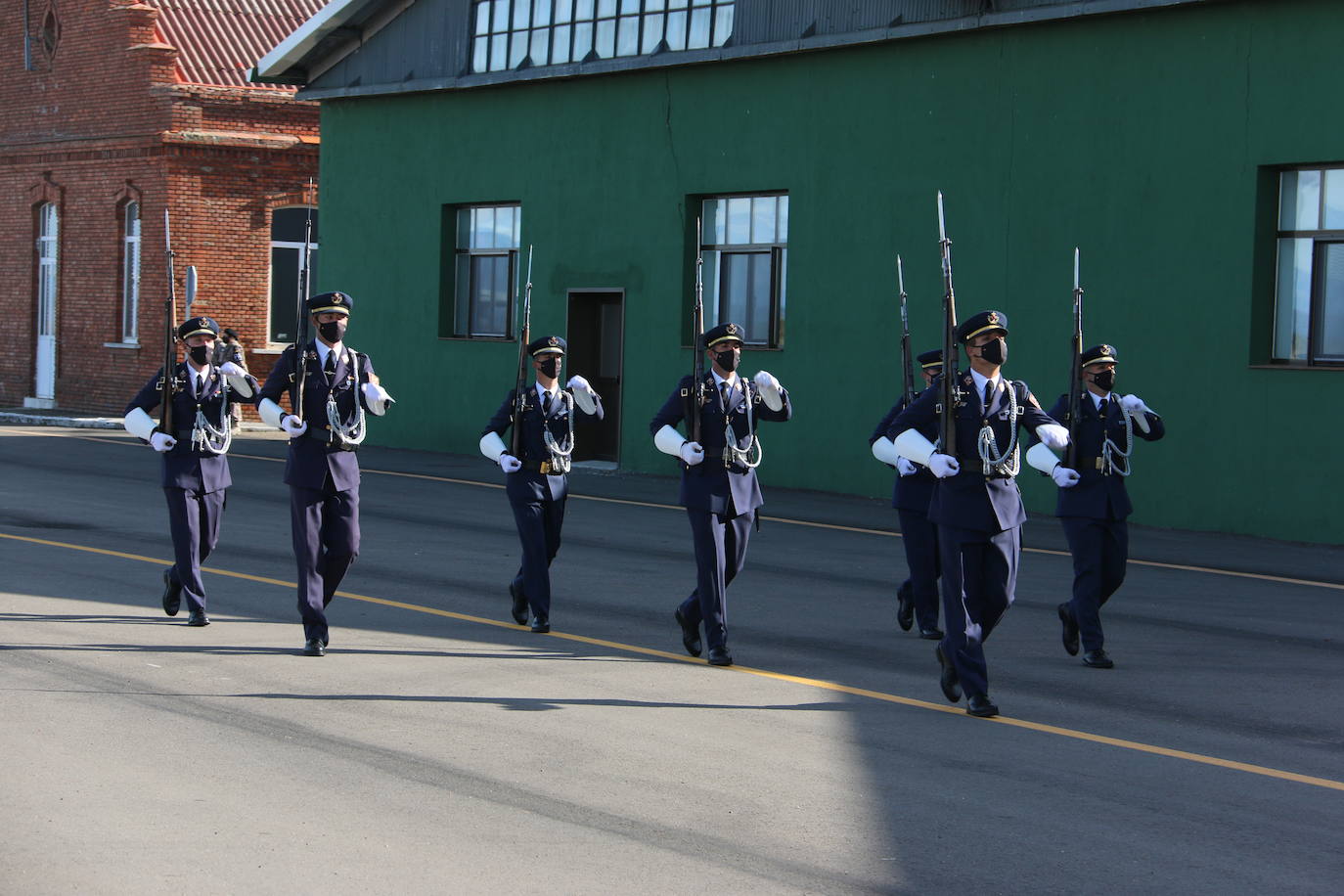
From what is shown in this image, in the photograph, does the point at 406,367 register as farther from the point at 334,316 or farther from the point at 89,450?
the point at 334,316

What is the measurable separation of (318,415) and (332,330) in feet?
1.67

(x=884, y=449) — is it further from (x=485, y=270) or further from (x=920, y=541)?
(x=485, y=270)

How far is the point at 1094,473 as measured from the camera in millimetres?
10953

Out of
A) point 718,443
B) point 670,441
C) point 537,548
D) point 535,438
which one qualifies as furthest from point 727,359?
point 537,548

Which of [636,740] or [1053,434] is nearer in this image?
[636,740]

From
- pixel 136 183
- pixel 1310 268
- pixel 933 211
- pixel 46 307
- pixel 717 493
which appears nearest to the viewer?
pixel 717 493

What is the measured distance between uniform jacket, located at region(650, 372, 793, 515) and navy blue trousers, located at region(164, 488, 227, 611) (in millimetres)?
3028

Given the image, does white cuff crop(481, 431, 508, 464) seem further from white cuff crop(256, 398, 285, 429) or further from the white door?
the white door

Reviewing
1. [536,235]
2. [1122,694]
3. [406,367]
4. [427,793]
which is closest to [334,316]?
[427,793]

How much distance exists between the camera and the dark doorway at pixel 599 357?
26.8 metres

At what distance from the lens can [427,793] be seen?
24.2 feet

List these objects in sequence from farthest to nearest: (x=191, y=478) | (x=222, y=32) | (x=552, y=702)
Result: (x=222, y=32) → (x=191, y=478) → (x=552, y=702)

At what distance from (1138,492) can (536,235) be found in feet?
35.3

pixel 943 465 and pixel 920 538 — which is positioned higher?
pixel 943 465
